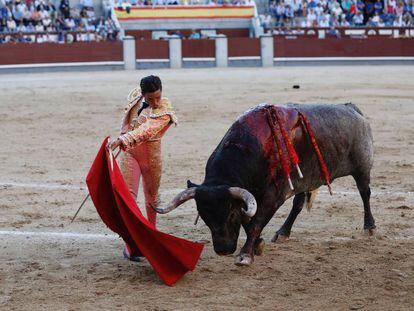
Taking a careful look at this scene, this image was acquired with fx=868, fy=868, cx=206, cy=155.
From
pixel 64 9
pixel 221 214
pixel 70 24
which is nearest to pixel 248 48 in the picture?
pixel 70 24

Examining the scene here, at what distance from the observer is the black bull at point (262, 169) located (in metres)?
4.97

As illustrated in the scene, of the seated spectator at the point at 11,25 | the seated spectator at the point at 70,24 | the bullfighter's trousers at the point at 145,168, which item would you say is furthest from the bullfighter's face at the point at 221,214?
the seated spectator at the point at 70,24

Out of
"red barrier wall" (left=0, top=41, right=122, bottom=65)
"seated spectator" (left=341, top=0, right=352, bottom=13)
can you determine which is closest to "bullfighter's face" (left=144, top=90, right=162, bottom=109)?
"red barrier wall" (left=0, top=41, right=122, bottom=65)

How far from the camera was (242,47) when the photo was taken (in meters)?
25.9

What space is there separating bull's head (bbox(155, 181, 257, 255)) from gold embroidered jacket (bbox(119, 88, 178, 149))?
0.51m

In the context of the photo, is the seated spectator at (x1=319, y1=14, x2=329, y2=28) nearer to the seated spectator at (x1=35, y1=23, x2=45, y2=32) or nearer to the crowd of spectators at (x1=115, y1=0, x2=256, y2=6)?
the crowd of spectators at (x1=115, y1=0, x2=256, y2=6)

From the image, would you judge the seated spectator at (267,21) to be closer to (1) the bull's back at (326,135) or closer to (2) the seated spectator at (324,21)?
(2) the seated spectator at (324,21)

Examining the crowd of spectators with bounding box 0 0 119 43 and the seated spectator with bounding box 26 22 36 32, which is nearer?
the crowd of spectators with bounding box 0 0 119 43

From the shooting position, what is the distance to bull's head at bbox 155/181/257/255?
4.90 metres

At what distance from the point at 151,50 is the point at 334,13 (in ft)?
22.8

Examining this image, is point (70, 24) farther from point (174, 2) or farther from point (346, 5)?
point (346, 5)

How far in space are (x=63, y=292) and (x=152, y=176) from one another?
3.45ft

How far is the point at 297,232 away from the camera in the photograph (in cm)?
631

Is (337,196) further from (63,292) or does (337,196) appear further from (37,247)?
(63,292)
